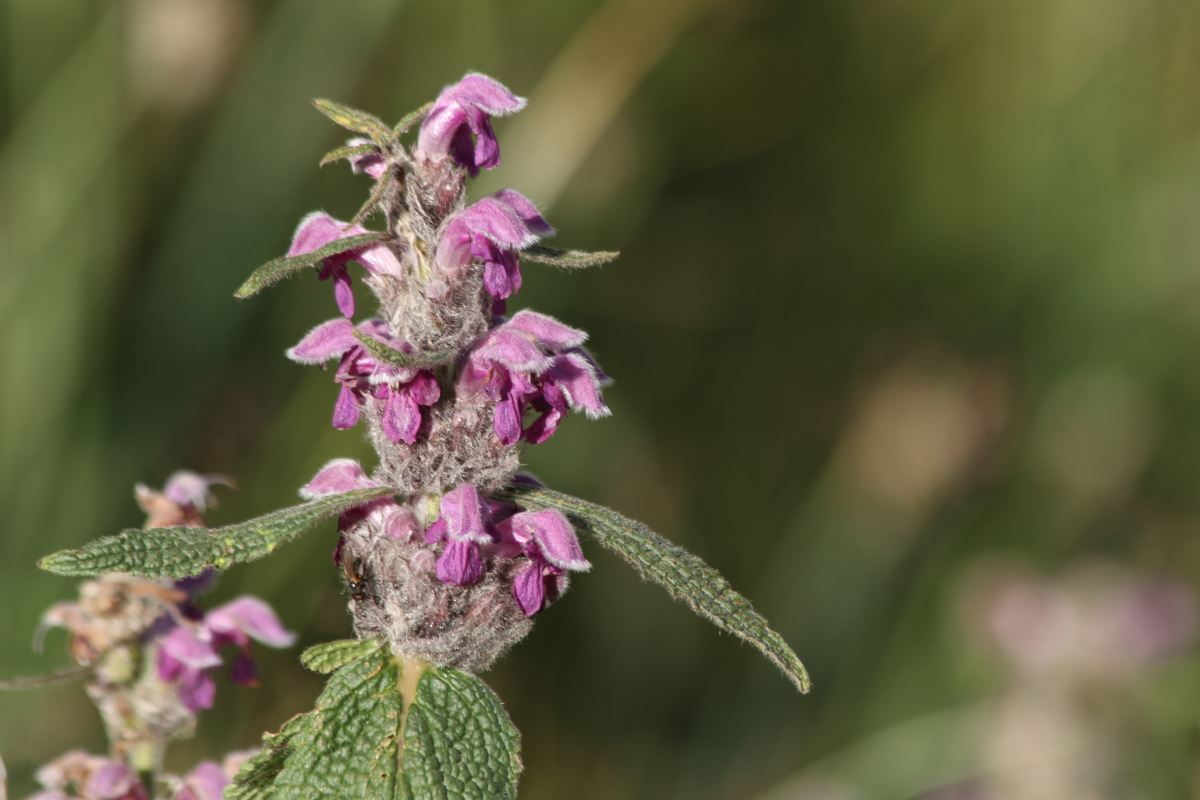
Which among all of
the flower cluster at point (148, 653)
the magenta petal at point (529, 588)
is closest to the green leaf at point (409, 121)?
Result: the magenta petal at point (529, 588)

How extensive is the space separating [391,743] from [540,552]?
25cm

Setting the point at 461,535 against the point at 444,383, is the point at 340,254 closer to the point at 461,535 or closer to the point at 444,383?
the point at 444,383

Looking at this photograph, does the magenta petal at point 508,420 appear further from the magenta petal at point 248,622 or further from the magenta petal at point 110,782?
the magenta petal at point 110,782

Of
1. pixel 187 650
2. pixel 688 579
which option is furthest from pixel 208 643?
pixel 688 579

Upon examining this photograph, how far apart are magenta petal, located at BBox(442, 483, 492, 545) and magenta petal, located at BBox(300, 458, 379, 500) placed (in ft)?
0.46

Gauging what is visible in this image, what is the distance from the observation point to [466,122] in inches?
54.4

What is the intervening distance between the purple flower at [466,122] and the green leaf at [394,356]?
9.3 inches

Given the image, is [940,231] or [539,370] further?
[940,231]

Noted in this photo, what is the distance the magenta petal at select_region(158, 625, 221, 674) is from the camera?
5.05 ft

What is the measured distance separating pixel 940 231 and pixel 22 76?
Result: 349 cm

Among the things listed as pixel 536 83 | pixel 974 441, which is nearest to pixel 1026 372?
pixel 974 441

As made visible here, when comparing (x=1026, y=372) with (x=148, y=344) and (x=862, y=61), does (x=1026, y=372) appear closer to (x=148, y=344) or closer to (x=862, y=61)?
(x=862, y=61)

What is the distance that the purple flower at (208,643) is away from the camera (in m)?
1.55

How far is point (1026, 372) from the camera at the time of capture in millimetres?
5039
